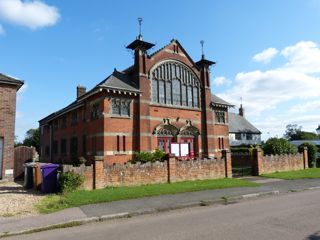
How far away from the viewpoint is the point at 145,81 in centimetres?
2544

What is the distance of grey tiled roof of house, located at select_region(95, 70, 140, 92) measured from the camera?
2344cm

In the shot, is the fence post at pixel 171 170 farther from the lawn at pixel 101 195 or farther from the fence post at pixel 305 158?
the fence post at pixel 305 158

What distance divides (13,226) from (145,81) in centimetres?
1844

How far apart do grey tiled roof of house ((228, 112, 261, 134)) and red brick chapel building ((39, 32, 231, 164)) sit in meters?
27.5

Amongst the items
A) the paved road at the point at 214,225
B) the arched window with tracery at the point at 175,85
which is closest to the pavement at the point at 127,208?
the paved road at the point at 214,225

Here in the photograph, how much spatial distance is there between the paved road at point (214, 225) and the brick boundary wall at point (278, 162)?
39.8 feet

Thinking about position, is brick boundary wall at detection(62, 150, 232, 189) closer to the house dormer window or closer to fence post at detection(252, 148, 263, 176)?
fence post at detection(252, 148, 263, 176)

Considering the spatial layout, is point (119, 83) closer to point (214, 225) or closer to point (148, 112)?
point (148, 112)

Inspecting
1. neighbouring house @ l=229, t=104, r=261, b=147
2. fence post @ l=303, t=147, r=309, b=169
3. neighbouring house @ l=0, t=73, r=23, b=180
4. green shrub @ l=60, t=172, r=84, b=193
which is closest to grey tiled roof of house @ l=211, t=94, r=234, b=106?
fence post @ l=303, t=147, r=309, b=169

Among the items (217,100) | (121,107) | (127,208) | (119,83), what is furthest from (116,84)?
(127,208)

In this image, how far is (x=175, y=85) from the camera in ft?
90.6

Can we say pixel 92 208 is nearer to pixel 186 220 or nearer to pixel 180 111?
pixel 186 220

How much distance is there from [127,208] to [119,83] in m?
15.2

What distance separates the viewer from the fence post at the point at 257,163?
22.4 m
